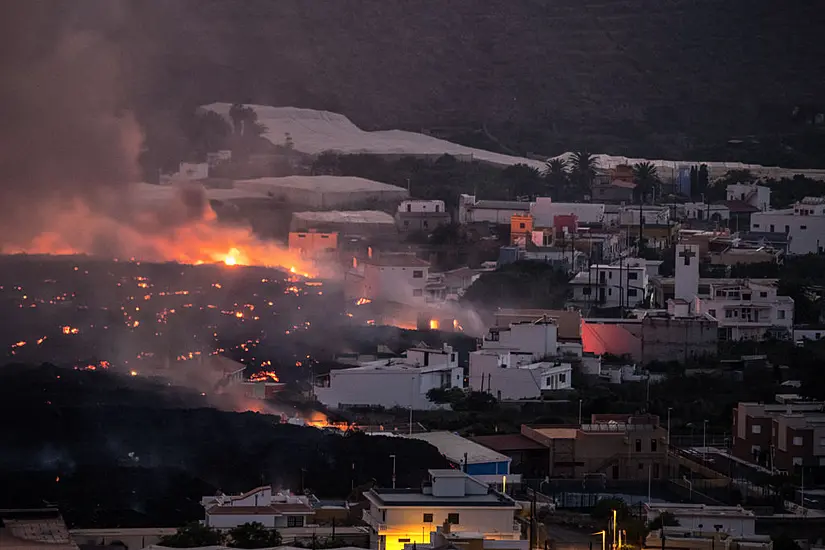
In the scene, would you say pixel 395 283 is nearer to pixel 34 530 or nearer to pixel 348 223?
pixel 348 223

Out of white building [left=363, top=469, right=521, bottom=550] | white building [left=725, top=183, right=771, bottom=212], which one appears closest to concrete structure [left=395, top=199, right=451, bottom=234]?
white building [left=725, top=183, right=771, bottom=212]

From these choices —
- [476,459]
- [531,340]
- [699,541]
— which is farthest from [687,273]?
[699,541]

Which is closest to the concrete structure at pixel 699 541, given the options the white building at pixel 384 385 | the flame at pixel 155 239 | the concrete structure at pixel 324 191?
the white building at pixel 384 385

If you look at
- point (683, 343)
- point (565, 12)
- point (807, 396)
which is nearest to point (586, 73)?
point (565, 12)

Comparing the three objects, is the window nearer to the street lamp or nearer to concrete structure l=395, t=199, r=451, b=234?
the street lamp

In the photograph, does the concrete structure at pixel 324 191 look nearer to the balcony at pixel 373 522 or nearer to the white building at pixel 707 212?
the white building at pixel 707 212

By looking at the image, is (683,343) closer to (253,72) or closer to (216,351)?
(216,351)

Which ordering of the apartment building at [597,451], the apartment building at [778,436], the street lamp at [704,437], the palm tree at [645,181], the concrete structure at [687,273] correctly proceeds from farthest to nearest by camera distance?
1. the palm tree at [645,181]
2. the concrete structure at [687,273]
3. the street lamp at [704,437]
4. the apartment building at [778,436]
5. the apartment building at [597,451]
